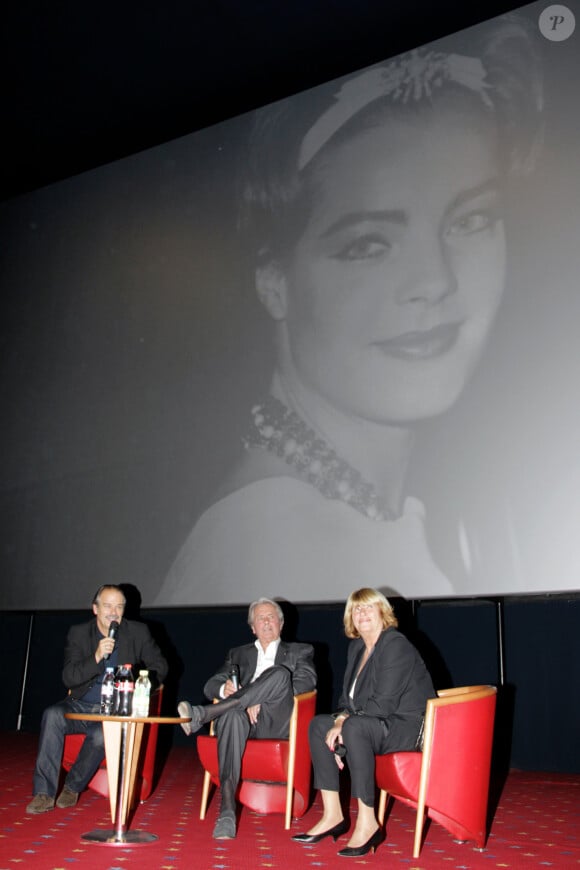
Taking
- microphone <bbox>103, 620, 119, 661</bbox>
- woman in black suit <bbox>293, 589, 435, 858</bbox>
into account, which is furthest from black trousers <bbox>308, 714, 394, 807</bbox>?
microphone <bbox>103, 620, 119, 661</bbox>

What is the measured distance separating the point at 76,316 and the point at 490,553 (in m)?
3.50

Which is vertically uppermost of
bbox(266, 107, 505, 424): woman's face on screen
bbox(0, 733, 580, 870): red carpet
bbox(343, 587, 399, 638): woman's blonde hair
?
bbox(266, 107, 505, 424): woman's face on screen

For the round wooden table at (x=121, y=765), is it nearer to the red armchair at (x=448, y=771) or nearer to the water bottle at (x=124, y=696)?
the water bottle at (x=124, y=696)

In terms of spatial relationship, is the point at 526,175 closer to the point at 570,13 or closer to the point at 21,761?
the point at 570,13

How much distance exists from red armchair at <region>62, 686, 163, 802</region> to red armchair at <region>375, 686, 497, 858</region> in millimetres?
1086

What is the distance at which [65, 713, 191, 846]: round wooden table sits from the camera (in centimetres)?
274

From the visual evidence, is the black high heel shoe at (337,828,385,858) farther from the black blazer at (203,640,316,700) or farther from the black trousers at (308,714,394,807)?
the black blazer at (203,640,316,700)

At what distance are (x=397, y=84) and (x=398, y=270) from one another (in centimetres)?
118

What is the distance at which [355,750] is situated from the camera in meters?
2.77

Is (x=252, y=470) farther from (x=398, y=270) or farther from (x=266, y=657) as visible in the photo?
(x=266, y=657)

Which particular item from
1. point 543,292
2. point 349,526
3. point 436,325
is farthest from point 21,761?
point 543,292

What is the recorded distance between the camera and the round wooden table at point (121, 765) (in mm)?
2742

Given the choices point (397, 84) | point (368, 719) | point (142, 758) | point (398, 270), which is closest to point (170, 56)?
point (397, 84)

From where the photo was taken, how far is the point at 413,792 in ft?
8.95
